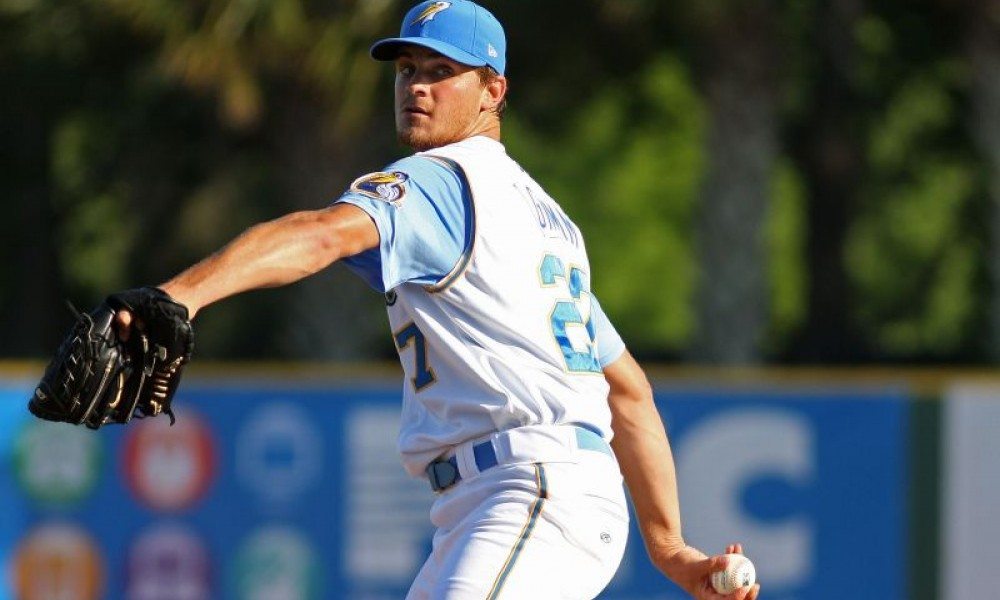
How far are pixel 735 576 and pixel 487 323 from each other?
31.7 inches

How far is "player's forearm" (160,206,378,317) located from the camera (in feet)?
10.7

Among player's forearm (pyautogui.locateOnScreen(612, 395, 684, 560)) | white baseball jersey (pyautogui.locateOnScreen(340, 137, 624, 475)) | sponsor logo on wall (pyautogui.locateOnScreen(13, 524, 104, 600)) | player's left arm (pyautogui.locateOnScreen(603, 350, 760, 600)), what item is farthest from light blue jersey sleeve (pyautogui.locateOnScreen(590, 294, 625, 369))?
sponsor logo on wall (pyautogui.locateOnScreen(13, 524, 104, 600))

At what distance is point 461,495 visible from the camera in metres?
3.96

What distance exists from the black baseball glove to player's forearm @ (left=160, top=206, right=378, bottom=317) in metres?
0.05

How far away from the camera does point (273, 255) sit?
3361 millimetres

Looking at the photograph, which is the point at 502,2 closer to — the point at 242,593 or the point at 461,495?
the point at 242,593

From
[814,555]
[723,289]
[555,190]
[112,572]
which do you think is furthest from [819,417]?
[555,190]

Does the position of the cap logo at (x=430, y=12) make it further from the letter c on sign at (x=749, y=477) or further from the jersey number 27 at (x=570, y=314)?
the letter c on sign at (x=749, y=477)

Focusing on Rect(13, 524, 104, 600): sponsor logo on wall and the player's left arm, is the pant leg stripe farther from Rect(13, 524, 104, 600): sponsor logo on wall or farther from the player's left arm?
Rect(13, 524, 104, 600): sponsor logo on wall

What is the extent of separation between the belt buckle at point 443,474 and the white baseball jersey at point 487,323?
0.09 ft

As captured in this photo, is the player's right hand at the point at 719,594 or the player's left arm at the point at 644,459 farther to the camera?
the player's left arm at the point at 644,459

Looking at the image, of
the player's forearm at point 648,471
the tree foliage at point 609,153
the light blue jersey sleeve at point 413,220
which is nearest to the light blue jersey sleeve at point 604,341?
the player's forearm at point 648,471

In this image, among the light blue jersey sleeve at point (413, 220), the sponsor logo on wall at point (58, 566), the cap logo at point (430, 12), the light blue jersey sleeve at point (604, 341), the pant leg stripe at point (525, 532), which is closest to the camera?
the light blue jersey sleeve at point (413, 220)

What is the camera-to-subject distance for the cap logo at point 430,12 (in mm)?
4113
